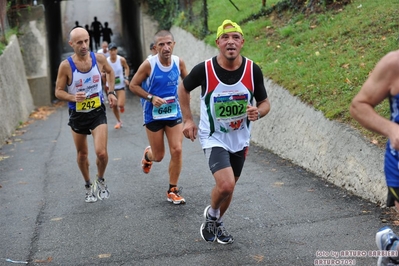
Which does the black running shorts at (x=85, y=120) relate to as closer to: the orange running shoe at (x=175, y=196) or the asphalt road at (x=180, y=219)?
the asphalt road at (x=180, y=219)

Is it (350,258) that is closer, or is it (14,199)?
(350,258)

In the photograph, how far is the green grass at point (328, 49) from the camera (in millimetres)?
9219

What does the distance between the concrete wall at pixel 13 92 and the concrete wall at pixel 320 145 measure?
662 centimetres

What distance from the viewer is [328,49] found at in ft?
36.9

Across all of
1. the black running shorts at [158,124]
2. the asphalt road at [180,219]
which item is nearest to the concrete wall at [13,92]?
the asphalt road at [180,219]

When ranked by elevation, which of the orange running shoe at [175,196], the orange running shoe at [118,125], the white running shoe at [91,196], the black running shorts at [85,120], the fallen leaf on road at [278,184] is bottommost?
the orange running shoe at [118,125]

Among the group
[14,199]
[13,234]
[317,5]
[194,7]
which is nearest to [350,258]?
[13,234]

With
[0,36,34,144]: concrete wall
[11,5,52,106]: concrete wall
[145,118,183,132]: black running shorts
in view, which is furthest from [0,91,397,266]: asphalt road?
[11,5,52,106]: concrete wall

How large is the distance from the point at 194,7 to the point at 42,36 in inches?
257

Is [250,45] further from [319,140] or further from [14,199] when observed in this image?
[14,199]

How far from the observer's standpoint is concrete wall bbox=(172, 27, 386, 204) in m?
7.29

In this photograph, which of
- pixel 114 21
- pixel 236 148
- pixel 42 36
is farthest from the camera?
pixel 114 21

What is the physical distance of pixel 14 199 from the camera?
879 cm

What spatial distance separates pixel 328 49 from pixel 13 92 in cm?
1014
